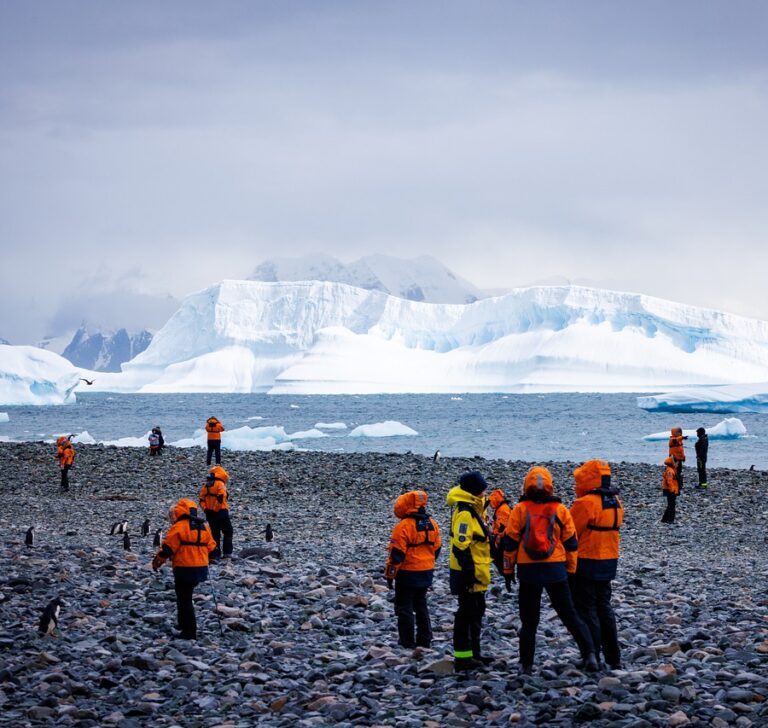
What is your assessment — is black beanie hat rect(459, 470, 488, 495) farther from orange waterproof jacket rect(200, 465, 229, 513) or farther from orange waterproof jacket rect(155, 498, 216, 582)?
orange waterproof jacket rect(200, 465, 229, 513)

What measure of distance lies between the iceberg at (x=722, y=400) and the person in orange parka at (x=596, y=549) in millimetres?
55038

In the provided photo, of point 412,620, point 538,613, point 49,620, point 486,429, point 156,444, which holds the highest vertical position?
point 156,444

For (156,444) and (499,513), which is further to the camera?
(156,444)

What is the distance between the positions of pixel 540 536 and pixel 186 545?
3.05 m

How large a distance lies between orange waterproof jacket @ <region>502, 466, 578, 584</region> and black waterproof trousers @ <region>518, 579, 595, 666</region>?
0.09 meters

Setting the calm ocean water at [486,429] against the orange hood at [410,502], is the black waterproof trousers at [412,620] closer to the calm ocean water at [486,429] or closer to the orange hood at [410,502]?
the orange hood at [410,502]

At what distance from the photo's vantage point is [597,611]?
22.3ft

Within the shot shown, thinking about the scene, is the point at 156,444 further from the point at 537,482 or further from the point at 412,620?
the point at 537,482

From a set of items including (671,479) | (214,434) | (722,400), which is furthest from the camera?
(722,400)

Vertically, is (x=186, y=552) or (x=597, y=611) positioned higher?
(x=186, y=552)

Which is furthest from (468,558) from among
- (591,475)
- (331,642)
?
(331,642)

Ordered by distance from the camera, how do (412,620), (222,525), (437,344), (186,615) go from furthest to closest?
(437,344)
(222,525)
(186,615)
(412,620)

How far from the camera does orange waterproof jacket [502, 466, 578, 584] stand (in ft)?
20.5

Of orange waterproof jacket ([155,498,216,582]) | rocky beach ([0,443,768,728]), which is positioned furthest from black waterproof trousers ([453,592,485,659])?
orange waterproof jacket ([155,498,216,582])
